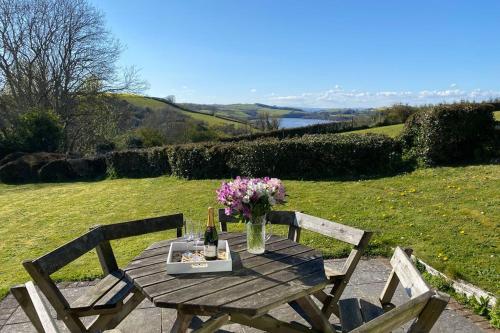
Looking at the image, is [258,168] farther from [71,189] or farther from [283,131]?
[283,131]

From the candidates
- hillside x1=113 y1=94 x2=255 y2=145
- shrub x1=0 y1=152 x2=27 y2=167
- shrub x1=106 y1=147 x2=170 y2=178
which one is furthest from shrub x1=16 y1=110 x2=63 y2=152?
shrub x1=106 y1=147 x2=170 y2=178

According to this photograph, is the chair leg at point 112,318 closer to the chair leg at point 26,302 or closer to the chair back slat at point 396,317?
the chair leg at point 26,302

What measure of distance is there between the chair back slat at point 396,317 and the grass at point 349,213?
2.80 metres

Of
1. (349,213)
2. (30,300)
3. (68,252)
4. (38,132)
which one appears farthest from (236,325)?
(38,132)

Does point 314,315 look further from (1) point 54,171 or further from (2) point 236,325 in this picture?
(1) point 54,171

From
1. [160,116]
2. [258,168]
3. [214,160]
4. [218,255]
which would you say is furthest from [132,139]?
[218,255]

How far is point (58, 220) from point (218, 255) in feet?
25.6

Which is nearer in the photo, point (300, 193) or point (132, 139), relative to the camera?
point (300, 193)

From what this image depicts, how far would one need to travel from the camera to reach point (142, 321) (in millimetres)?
4066

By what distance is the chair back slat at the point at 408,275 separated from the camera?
2.48 m

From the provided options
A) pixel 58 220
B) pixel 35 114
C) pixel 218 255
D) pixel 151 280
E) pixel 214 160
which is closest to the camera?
pixel 151 280

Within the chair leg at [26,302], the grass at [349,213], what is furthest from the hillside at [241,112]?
the chair leg at [26,302]

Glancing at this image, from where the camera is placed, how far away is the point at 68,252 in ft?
11.2

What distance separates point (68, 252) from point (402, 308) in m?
2.69
